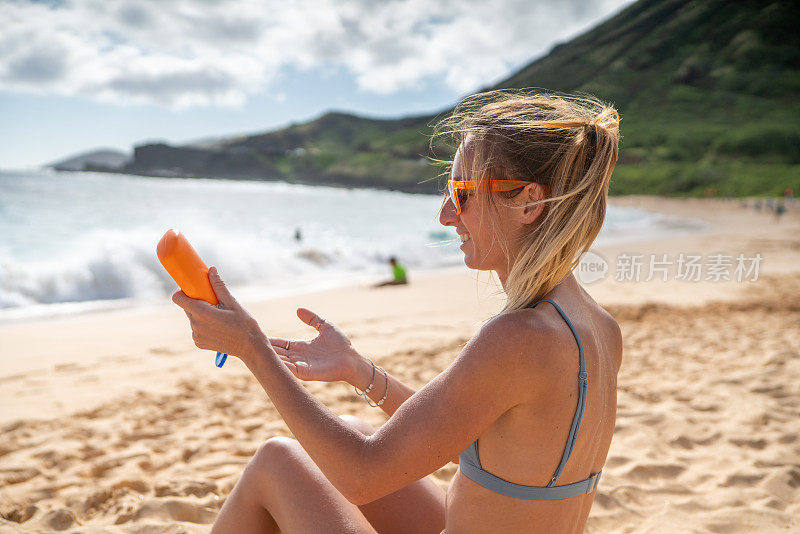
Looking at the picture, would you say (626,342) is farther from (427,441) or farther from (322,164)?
(322,164)

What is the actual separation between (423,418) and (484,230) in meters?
0.50

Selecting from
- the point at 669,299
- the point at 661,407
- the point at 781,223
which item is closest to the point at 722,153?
the point at 781,223

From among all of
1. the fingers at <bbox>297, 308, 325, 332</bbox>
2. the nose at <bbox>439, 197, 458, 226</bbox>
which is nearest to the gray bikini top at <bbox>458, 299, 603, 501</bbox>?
the nose at <bbox>439, 197, 458, 226</bbox>

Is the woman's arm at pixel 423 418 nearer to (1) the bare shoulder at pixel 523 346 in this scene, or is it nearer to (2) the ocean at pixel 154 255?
(1) the bare shoulder at pixel 523 346

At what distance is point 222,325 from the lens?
4.19 feet

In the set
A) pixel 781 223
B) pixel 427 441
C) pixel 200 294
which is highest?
pixel 200 294

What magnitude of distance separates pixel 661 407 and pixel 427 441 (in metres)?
3.33

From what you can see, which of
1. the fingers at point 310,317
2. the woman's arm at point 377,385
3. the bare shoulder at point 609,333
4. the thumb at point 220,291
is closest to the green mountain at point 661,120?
the bare shoulder at point 609,333

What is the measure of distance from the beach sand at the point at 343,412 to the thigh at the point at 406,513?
62 cm

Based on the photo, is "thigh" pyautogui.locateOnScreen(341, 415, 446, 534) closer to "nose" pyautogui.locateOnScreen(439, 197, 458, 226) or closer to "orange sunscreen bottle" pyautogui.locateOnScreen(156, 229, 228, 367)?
"orange sunscreen bottle" pyautogui.locateOnScreen(156, 229, 228, 367)

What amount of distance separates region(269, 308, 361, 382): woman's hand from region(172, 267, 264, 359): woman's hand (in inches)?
13.1

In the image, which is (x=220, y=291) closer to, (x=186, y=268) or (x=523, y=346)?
(x=186, y=268)

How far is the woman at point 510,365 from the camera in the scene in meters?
1.13

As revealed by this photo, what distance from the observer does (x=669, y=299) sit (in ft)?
26.5
